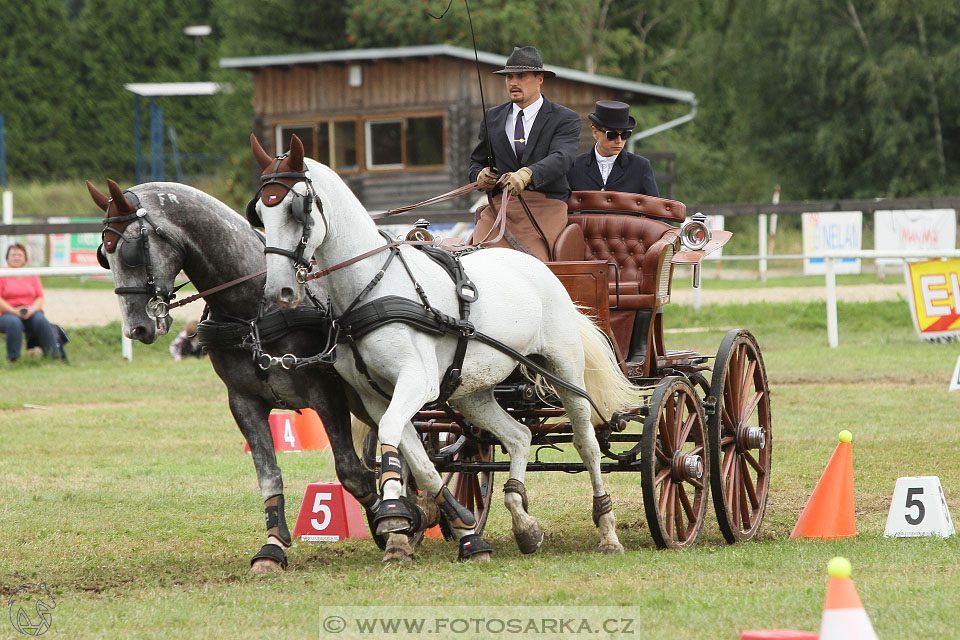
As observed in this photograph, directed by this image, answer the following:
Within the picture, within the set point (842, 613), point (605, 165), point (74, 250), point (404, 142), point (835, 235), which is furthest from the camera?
point (404, 142)

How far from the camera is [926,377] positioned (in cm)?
1266

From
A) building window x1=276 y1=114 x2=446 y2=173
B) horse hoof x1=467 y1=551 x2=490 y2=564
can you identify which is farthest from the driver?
building window x1=276 y1=114 x2=446 y2=173

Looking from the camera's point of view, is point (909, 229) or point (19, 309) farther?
point (909, 229)

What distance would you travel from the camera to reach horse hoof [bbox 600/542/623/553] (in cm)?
609

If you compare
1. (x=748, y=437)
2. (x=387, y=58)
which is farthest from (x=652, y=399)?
(x=387, y=58)

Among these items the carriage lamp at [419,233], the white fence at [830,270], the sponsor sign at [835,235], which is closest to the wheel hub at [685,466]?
the carriage lamp at [419,233]

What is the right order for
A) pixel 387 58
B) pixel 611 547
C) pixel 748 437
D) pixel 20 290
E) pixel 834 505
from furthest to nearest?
pixel 387 58 < pixel 20 290 < pixel 748 437 < pixel 834 505 < pixel 611 547

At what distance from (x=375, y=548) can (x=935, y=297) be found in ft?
33.8

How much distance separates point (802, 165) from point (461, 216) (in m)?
21.8

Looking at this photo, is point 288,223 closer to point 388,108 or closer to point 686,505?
point 686,505

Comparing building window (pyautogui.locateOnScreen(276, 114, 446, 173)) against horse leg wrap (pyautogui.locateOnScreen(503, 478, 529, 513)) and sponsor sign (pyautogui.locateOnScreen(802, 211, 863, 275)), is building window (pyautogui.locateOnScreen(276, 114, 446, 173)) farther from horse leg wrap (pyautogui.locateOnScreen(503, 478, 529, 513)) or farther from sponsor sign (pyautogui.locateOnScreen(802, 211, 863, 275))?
horse leg wrap (pyautogui.locateOnScreen(503, 478, 529, 513))

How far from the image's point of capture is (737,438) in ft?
22.8

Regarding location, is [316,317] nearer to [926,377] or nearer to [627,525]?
[627,525]

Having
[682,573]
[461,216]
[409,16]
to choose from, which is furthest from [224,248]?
[409,16]
